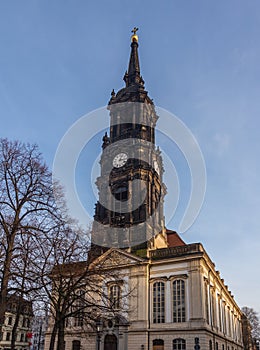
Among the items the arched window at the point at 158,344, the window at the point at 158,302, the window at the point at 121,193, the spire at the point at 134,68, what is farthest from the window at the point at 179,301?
the spire at the point at 134,68

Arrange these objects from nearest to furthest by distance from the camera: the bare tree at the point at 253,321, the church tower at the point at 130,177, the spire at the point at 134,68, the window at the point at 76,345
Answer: the window at the point at 76,345, the church tower at the point at 130,177, the spire at the point at 134,68, the bare tree at the point at 253,321

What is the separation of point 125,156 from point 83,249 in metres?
28.9

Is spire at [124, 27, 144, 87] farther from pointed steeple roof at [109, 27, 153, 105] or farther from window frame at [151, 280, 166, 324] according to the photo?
window frame at [151, 280, 166, 324]

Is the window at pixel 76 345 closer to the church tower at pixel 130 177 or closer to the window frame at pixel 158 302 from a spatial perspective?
the window frame at pixel 158 302

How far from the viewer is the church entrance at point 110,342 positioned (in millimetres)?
35906

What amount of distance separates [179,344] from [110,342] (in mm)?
7360

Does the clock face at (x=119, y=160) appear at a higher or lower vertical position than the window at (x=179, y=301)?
higher

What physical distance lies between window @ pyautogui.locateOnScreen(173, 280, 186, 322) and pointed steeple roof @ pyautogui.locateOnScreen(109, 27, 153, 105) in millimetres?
A: 29099

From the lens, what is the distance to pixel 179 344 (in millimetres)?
33031

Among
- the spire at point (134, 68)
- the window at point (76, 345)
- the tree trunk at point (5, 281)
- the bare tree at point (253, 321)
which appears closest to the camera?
the tree trunk at point (5, 281)

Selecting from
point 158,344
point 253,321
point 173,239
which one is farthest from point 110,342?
point 253,321

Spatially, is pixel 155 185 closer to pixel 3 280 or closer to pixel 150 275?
pixel 150 275

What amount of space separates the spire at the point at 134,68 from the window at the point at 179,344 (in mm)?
38052

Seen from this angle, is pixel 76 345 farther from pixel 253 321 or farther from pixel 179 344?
pixel 253 321
